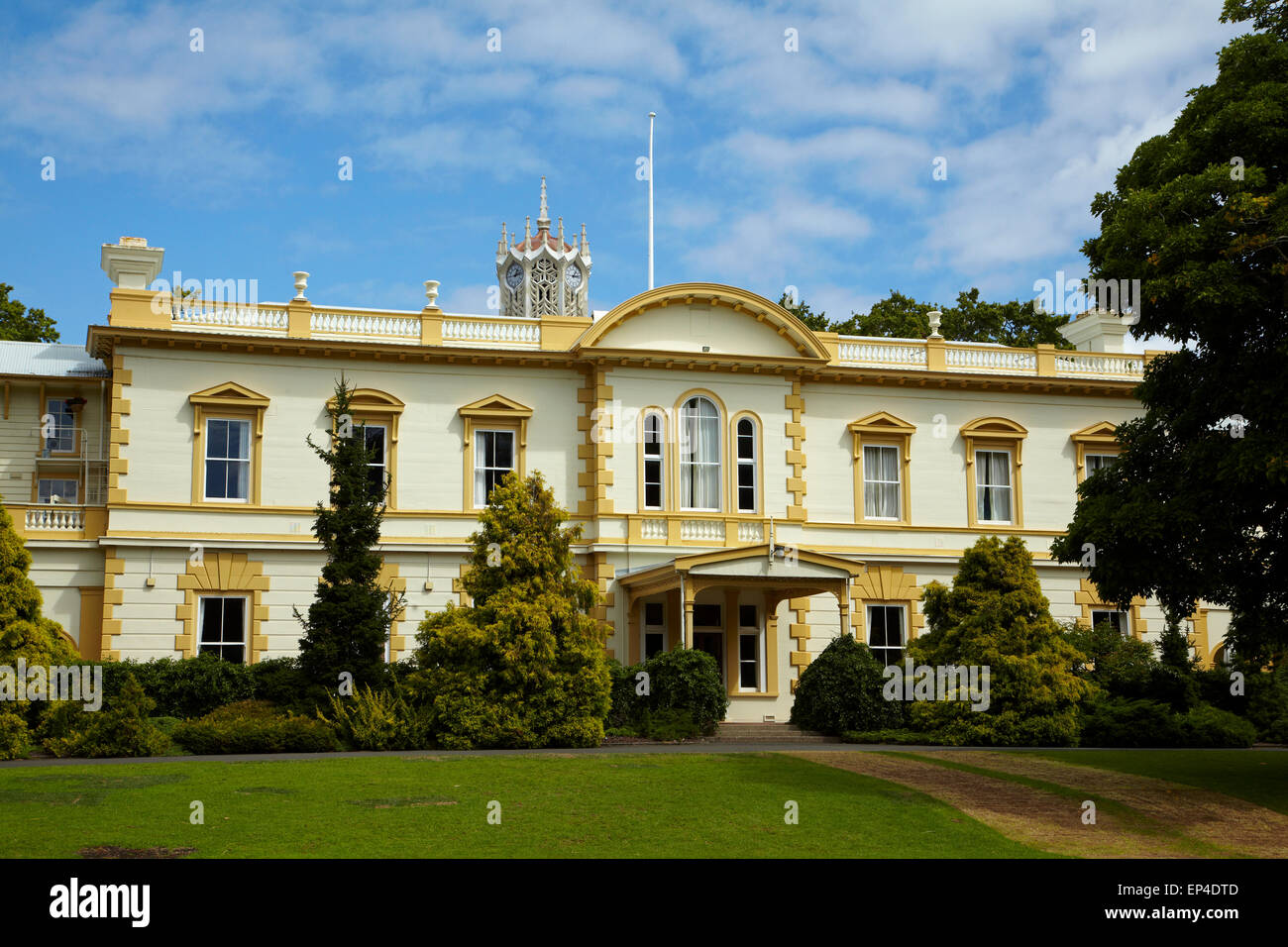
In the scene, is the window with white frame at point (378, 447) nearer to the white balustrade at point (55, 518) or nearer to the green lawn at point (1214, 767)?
the white balustrade at point (55, 518)

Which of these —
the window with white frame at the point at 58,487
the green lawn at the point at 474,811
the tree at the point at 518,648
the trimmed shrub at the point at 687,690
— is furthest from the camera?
the window with white frame at the point at 58,487

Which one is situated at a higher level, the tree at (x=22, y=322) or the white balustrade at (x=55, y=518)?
the tree at (x=22, y=322)

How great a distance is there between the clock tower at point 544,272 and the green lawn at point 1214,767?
4549 cm

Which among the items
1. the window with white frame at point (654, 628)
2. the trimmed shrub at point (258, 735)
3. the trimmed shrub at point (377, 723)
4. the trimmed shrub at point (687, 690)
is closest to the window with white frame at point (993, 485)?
the window with white frame at point (654, 628)

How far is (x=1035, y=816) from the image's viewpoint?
55.4ft

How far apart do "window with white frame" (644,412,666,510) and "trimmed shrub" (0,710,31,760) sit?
1494 centimetres

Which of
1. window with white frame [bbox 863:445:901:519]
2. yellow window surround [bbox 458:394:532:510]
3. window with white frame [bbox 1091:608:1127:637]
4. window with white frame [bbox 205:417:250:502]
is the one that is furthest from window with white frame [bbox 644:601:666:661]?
window with white frame [bbox 1091:608:1127:637]

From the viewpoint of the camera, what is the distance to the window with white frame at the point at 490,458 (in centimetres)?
3272

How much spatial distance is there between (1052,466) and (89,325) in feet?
76.9

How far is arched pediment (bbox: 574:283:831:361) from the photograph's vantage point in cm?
3300

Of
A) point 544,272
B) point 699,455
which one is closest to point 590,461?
point 699,455

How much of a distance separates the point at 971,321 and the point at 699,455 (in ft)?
71.9

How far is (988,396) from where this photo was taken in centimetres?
3609

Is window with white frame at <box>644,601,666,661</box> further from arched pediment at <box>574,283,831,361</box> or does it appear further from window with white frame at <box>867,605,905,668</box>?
arched pediment at <box>574,283,831,361</box>
